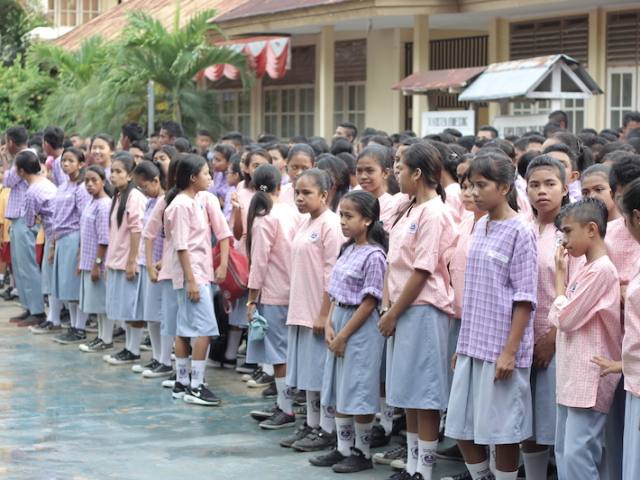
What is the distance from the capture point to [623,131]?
11.9 m

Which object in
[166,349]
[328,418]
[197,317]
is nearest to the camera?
[328,418]

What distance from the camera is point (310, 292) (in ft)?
25.7

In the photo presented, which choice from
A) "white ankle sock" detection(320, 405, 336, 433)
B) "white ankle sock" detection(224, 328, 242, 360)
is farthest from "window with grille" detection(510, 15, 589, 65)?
"white ankle sock" detection(320, 405, 336, 433)

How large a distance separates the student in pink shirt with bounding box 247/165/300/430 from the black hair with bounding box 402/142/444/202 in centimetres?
212

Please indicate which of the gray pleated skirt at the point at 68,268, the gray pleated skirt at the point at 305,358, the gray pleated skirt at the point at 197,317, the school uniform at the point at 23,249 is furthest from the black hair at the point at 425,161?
the school uniform at the point at 23,249

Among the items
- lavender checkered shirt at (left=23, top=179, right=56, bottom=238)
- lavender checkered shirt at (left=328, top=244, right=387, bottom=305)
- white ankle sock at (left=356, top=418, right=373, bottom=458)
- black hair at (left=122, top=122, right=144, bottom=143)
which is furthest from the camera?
black hair at (left=122, top=122, right=144, bottom=143)

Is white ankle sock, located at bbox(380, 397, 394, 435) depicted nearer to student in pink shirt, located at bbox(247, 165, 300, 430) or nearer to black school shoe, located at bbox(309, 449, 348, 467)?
black school shoe, located at bbox(309, 449, 348, 467)

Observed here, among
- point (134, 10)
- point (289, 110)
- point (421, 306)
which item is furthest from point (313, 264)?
point (134, 10)

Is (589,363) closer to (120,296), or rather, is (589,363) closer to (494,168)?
(494,168)

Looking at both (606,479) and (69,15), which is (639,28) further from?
(69,15)

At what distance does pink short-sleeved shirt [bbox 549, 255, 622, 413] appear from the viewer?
5.61 m

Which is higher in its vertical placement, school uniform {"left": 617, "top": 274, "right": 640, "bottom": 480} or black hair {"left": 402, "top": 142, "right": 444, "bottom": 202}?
black hair {"left": 402, "top": 142, "right": 444, "bottom": 202}

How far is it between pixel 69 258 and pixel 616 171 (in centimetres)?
685

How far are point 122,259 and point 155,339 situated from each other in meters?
0.81
